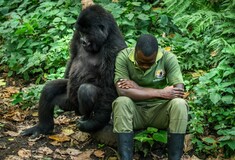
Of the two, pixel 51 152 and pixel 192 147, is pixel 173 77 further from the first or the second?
pixel 51 152

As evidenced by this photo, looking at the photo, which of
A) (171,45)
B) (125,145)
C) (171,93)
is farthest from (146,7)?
(125,145)

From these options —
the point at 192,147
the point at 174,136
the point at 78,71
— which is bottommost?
the point at 192,147

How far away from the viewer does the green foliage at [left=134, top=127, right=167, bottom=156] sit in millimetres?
5416

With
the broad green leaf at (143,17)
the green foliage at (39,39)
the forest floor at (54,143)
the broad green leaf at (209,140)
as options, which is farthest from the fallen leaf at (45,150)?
the broad green leaf at (143,17)

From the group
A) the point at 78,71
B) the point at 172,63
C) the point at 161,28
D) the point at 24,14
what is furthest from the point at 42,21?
the point at 172,63

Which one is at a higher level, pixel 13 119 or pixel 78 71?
pixel 78 71

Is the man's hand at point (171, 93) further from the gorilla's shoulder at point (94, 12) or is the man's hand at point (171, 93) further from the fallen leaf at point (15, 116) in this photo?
the fallen leaf at point (15, 116)

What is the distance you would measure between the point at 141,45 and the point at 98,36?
79 cm

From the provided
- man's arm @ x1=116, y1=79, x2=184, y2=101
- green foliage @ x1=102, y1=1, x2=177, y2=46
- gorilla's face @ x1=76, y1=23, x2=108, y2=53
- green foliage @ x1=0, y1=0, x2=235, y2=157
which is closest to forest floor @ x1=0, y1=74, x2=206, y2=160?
green foliage @ x1=0, y1=0, x2=235, y2=157

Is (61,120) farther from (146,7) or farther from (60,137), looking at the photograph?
(146,7)

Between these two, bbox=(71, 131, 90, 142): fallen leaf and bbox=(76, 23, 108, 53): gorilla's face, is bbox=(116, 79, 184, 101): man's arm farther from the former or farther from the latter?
bbox=(71, 131, 90, 142): fallen leaf

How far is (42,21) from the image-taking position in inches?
351

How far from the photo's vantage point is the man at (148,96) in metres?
5.15

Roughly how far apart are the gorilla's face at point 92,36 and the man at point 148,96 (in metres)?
0.37
